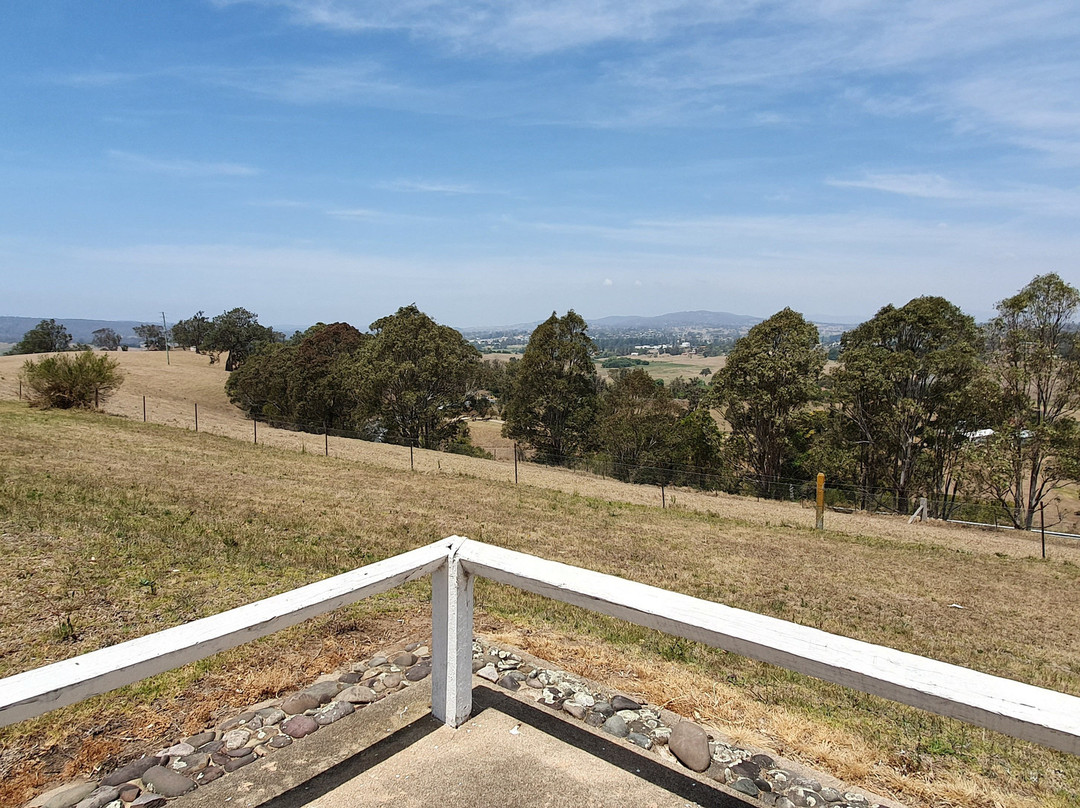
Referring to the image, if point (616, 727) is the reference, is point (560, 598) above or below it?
above

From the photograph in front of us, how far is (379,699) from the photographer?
10.9 ft

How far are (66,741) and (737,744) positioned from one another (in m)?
3.26

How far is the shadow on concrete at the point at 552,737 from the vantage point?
2.50 m

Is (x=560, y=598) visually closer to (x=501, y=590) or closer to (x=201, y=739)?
(x=201, y=739)

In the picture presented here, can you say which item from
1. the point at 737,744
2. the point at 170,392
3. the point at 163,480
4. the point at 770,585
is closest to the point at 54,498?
the point at 163,480

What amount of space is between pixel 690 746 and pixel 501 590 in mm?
3781

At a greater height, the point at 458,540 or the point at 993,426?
the point at 458,540

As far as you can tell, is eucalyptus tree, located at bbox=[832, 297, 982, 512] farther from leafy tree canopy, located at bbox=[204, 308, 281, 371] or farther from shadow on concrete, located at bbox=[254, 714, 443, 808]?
leafy tree canopy, located at bbox=[204, 308, 281, 371]

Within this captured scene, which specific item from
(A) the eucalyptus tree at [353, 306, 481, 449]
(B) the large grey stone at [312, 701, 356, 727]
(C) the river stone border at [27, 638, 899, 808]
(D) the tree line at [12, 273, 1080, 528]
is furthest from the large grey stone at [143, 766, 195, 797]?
(A) the eucalyptus tree at [353, 306, 481, 449]

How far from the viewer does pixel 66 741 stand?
3092 millimetres

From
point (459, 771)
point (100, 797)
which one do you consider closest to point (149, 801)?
point (100, 797)

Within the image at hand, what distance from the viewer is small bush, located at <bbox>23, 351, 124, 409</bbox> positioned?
79.0ft

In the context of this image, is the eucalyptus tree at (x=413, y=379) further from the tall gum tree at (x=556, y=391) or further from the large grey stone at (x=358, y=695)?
the large grey stone at (x=358, y=695)

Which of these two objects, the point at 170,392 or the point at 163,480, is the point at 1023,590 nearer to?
the point at 163,480
